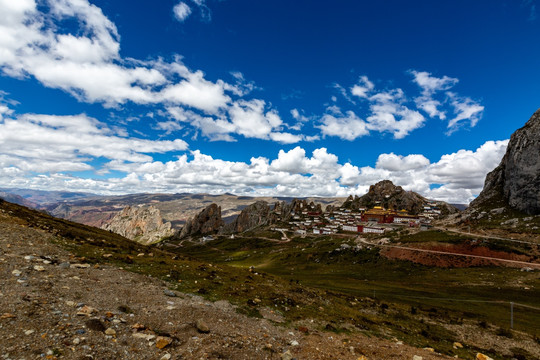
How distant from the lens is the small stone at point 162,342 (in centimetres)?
1106

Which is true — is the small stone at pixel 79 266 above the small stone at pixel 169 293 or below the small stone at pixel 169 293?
above

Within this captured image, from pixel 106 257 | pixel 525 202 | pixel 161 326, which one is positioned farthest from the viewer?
pixel 525 202

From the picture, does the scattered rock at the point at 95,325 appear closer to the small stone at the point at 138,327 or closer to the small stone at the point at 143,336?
the small stone at the point at 138,327

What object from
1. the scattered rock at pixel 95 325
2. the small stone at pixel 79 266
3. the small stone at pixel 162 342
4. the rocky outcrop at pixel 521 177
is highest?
the rocky outcrop at pixel 521 177

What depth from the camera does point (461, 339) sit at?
1043 inches

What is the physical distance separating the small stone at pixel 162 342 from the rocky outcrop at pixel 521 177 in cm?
17417

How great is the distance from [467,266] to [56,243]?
103 metres

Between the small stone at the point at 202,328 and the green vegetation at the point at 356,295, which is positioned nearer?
the small stone at the point at 202,328

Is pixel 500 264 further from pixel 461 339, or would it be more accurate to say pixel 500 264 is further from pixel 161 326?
pixel 161 326

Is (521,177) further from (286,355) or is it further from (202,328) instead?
(202,328)

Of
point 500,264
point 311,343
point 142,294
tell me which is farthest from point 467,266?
point 142,294

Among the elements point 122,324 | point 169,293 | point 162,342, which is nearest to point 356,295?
point 169,293

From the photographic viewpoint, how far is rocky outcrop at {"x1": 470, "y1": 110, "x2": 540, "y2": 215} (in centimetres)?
12641

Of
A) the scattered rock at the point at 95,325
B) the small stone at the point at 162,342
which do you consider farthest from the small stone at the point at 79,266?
the small stone at the point at 162,342
